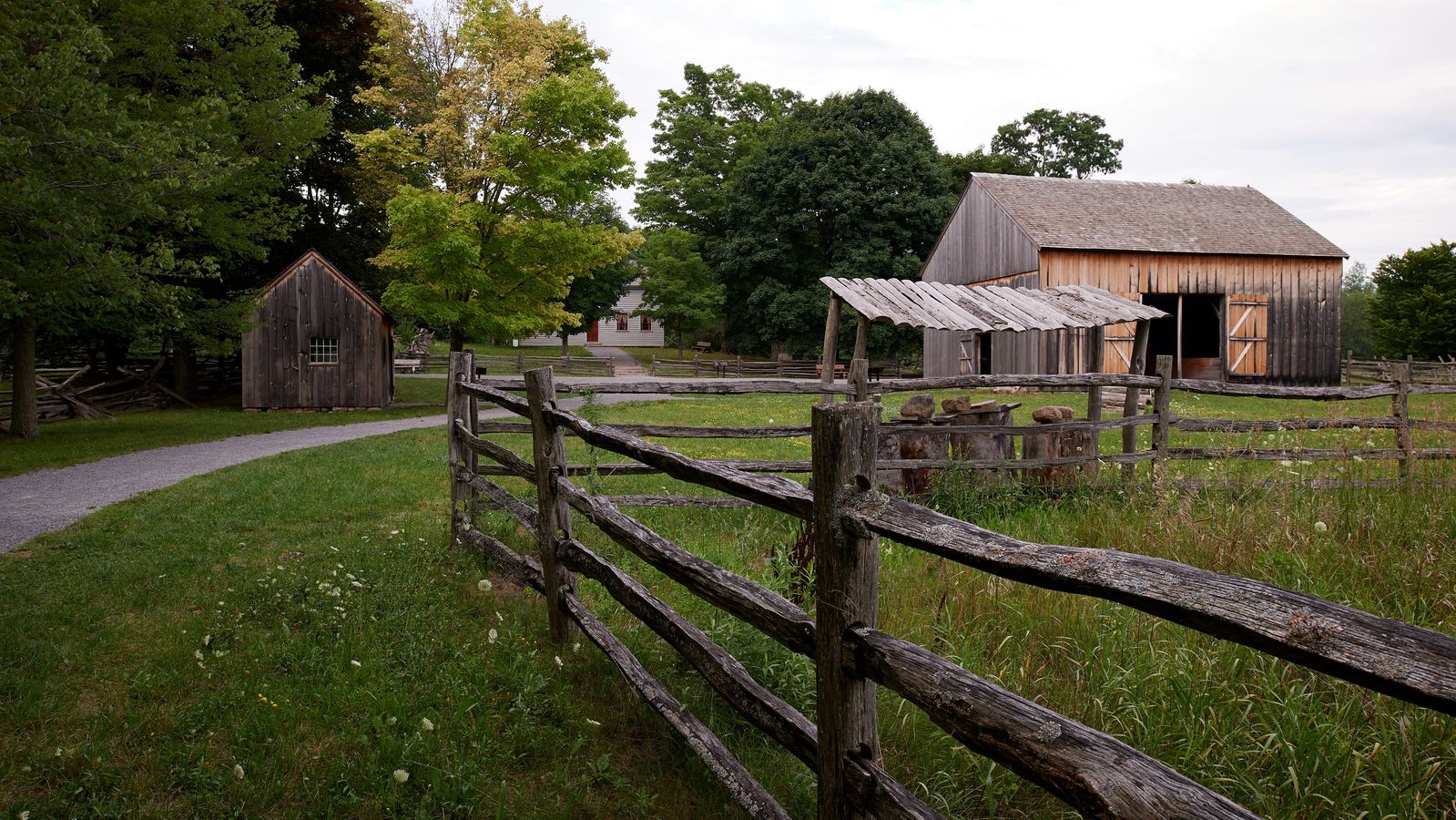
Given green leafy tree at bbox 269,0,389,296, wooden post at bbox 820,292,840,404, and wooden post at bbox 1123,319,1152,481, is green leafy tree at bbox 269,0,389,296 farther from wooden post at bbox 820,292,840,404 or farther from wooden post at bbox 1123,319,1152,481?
wooden post at bbox 1123,319,1152,481

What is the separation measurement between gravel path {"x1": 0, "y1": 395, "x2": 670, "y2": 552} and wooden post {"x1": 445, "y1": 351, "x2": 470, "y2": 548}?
3.71 meters

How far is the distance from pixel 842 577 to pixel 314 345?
23.7 meters

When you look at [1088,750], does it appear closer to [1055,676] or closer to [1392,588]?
[1055,676]

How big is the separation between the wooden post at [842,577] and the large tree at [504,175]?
19918 millimetres

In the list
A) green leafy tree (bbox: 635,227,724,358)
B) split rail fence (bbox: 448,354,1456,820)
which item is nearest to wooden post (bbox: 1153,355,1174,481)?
split rail fence (bbox: 448,354,1456,820)

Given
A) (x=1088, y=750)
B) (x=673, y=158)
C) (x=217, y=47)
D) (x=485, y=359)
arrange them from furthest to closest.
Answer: (x=673, y=158)
(x=485, y=359)
(x=217, y=47)
(x=1088, y=750)

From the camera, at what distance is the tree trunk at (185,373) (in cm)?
2362

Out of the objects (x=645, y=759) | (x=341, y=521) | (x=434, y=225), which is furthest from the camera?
(x=434, y=225)

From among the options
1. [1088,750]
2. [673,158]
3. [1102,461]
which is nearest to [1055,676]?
[1088,750]

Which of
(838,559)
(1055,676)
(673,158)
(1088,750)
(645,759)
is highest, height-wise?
(673,158)

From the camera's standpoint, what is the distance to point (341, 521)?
834 centimetres

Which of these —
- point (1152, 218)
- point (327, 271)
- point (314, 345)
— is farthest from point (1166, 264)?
point (314, 345)

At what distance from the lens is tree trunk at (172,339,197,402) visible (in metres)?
23.6

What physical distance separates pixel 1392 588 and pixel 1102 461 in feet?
14.9
